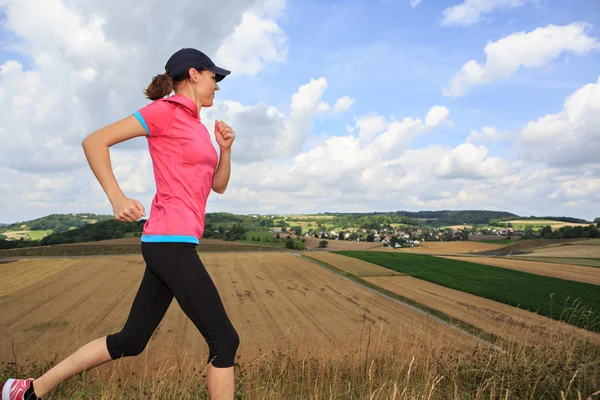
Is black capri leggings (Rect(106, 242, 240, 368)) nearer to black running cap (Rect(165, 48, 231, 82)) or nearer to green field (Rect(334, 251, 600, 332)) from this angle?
black running cap (Rect(165, 48, 231, 82))

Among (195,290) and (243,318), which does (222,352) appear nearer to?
(195,290)

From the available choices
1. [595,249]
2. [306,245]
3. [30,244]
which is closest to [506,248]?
[595,249]

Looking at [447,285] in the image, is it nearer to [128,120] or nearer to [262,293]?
[262,293]

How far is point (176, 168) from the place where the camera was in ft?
7.60

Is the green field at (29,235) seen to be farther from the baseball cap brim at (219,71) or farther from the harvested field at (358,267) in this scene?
the baseball cap brim at (219,71)

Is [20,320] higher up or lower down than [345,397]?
lower down

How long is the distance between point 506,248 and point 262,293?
202ft

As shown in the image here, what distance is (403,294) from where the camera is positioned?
23.9 metres

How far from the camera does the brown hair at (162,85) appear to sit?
258 centimetres

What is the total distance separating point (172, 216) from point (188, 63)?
1.03 metres

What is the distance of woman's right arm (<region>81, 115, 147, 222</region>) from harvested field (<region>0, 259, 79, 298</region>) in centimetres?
2836

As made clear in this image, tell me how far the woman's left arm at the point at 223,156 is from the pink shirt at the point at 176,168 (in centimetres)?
47

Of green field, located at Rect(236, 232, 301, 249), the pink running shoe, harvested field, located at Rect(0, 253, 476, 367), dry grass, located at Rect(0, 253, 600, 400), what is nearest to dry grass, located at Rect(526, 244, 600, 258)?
green field, located at Rect(236, 232, 301, 249)

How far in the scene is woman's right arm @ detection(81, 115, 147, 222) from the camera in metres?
2.14
